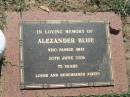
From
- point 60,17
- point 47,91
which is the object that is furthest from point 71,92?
point 60,17

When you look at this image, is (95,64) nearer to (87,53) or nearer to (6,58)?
(87,53)

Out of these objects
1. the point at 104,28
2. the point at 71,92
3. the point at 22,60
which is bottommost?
the point at 71,92

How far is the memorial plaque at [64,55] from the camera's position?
5.55 meters

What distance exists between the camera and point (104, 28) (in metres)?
5.96

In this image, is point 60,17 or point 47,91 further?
point 60,17

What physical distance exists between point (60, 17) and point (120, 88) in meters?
1.28

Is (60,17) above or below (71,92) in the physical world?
above

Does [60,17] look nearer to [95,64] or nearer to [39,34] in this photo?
[39,34]

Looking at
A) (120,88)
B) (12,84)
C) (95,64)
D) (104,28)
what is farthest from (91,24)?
(12,84)

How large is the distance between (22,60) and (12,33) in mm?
396

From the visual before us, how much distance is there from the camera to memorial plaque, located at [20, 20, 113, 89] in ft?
18.2

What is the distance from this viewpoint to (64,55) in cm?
569

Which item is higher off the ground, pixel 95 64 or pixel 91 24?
pixel 91 24

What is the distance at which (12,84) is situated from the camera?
17.9 feet
